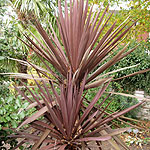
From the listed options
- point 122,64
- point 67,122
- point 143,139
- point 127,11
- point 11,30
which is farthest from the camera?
point 127,11

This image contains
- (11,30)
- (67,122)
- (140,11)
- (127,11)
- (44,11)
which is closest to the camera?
(67,122)

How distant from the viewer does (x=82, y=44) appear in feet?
2.93

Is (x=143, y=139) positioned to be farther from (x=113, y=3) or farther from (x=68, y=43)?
(x=113, y=3)

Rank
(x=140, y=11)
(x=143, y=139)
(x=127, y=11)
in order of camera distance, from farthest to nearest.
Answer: (x=127, y=11) < (x=140, y=11) < (x=143, y=139)

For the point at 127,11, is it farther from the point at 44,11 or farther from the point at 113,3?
the point at 44,11

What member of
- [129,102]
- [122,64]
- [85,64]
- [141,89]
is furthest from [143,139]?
[85,64]

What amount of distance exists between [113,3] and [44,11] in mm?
2886

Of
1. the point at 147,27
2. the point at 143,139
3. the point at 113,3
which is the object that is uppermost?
the point at 113,3

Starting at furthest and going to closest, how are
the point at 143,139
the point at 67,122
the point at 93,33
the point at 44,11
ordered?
the point at 44,11
the point at 143,139
the point at 93,33
the point at 67,122

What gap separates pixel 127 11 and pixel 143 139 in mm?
4478

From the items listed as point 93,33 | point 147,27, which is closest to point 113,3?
point 147,27

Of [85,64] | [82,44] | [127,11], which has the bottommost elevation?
[85,64]

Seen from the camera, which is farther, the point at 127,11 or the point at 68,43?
the point at 127,11

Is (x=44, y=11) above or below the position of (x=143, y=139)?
above
